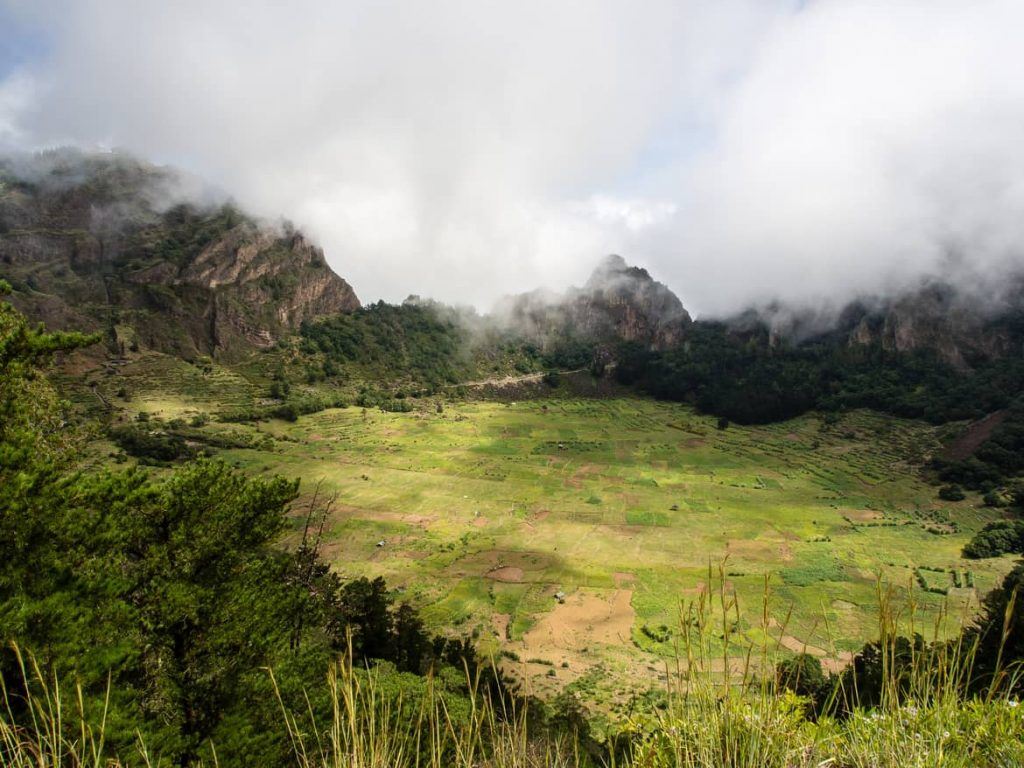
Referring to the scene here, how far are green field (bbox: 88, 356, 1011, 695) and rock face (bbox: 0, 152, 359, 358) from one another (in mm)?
32298

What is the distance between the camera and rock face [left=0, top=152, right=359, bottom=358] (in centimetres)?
14438

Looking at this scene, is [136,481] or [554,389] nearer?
[136,481]

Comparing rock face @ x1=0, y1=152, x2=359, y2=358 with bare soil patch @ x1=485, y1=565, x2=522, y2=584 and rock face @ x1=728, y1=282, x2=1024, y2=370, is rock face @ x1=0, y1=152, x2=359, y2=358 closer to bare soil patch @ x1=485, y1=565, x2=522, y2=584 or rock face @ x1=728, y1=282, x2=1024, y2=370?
bare soil patch @ x1=485, y1=565, x2=522, y2=584

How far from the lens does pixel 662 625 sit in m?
40.6

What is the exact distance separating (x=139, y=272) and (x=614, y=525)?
173 meters

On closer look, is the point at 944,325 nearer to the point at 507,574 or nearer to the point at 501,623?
the point at 507,574

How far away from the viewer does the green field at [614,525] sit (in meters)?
40.4

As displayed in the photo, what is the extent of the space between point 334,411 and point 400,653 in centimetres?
11038

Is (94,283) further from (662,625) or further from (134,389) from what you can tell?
(662,625)

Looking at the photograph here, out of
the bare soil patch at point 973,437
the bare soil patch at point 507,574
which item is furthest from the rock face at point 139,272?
the bare soil patch at point 973,437

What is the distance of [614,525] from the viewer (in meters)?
65.6

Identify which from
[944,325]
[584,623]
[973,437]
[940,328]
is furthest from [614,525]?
[944,325]

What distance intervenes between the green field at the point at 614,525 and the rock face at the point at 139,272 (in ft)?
106

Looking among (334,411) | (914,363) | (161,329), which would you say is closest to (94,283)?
(161,329)
